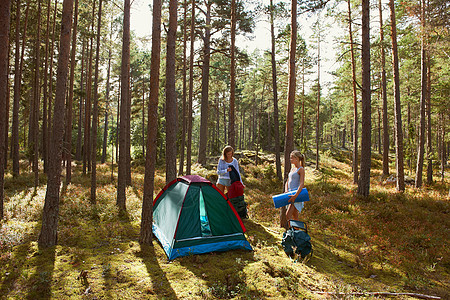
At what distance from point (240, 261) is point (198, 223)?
136 centimetres

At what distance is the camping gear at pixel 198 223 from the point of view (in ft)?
19.5

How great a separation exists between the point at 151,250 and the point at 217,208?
191 centimetres

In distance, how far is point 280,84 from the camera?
83.9 feet

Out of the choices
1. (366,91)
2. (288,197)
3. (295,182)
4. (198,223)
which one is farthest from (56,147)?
(366,91)

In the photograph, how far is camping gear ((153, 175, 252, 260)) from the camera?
595 cm

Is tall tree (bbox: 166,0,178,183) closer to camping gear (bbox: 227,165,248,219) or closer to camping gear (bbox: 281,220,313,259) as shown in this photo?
camping gear (bbox: 227,165,248,219)

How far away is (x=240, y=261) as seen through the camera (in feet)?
18.2

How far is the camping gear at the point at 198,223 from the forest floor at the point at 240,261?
0.24m

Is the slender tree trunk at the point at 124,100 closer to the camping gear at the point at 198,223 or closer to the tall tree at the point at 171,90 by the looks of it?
→ the tall tree at the point at 171,90

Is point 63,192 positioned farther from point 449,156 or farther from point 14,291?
point 449,156

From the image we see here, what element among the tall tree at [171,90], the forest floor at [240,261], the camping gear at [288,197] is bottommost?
the forest floor at [240,261]

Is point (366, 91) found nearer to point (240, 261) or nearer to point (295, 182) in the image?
point (295, 182)

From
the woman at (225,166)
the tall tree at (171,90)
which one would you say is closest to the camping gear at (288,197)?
the woman at (225,166)

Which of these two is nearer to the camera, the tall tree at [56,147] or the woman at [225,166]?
the tall tree at [56,147]
